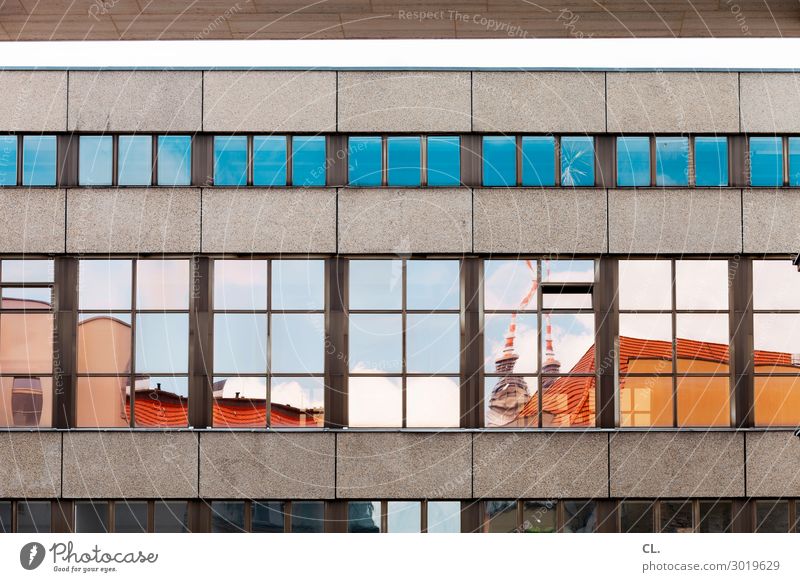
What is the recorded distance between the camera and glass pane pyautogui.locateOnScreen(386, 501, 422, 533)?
55.0 ft

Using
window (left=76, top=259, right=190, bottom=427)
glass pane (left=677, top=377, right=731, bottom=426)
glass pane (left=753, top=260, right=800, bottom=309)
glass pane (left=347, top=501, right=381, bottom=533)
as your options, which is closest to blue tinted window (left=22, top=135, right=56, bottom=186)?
window (left=76, top=259, right=190, bottom=427)

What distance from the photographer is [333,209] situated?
17.0 m

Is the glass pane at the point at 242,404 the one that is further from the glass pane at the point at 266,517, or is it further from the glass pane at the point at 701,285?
the glass pane at the point at 701,285

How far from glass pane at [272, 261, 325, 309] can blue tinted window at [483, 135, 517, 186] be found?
3.28 meters

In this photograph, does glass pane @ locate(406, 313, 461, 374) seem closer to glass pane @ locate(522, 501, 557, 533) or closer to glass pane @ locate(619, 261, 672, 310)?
glass pane @ locate(522, 501, 557, 533)

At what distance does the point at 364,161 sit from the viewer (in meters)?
17.2

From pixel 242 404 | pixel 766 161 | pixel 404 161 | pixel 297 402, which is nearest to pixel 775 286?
pixel 766 161

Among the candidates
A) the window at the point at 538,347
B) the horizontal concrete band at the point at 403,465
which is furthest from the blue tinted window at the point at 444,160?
the horizontal concrete band at the point at 403,465

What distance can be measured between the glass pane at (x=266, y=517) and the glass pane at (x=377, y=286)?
368 cm

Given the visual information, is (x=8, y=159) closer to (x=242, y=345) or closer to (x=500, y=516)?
(x=242, y=345)

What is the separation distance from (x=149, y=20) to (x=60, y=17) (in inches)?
24.2

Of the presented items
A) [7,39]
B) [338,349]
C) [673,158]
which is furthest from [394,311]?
[7,39]

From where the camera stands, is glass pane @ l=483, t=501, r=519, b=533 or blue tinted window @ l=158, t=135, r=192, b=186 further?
blue tinted window @ l=158, t=135, r=192, b=186

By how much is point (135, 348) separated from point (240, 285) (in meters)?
2.09
